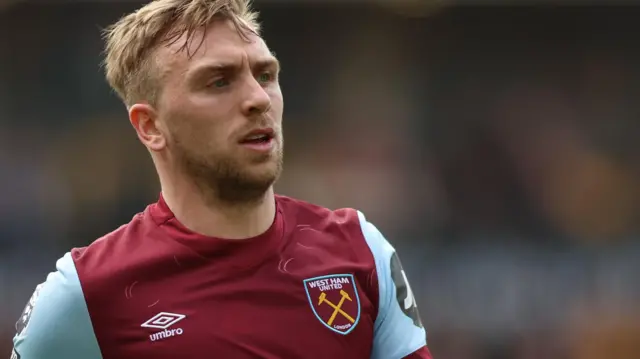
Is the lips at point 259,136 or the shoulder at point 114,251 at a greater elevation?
the lips at point 259,136

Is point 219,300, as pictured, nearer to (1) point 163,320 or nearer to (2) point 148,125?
(1) point 163,320

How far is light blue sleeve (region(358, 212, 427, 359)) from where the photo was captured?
241cm

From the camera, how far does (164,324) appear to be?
226 cm

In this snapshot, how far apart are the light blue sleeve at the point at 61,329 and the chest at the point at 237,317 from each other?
31 millimetres

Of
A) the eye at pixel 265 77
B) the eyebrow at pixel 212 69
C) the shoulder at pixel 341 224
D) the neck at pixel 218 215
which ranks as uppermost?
the eyebrow at pixel 212 69

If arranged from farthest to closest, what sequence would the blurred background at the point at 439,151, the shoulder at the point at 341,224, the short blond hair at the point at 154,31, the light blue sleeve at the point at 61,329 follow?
the blurred background at the point at 439,151 < the shoulder at the point at 341,224 < the short blond hair at the point at 154,31 < the light blue sleeve at the point at 61,329

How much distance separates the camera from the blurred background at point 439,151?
7270mm

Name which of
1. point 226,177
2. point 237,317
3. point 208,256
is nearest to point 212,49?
point 226,177

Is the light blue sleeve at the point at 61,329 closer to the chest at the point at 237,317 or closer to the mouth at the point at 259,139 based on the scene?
the chest at the point at 237,317

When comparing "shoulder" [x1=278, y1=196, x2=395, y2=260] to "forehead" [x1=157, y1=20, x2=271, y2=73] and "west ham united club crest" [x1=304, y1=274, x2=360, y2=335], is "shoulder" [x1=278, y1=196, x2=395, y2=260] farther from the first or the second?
"forehead" [x1=157, y1=20, x2=271, y2=73]

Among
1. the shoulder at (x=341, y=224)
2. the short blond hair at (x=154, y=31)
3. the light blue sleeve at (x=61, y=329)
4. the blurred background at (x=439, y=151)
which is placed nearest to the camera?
the light blue sleeve at (x=61, y=329)

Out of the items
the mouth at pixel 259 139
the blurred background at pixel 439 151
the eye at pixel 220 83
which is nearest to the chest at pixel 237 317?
the mouth at pixel 259 139

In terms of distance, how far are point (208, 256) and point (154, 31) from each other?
1.75ft

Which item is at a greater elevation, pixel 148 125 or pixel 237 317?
pixel 148 125
